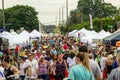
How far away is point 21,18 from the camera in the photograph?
123188mm

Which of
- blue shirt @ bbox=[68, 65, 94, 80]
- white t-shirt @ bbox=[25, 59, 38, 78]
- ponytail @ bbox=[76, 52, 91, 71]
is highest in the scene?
Result: ponytail @ bbox=[76, 52, 91, 71]

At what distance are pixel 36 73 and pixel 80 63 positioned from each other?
943 centimetres

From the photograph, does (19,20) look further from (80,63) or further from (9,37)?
(80,63)

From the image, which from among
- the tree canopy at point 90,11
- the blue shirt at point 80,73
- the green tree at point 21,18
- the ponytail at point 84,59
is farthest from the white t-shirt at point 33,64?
the tree canopy at point 90,11

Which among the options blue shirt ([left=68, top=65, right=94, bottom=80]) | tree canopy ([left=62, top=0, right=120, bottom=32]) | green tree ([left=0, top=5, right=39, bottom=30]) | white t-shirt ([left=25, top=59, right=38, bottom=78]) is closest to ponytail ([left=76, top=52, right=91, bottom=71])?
blue shirt ([left=68, top=65, right=94, bottom=80])

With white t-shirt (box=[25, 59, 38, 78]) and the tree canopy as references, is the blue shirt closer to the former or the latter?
white t-shirt (box=[25, 59, 38, 78])

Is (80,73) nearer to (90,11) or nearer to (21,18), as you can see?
(21,18)

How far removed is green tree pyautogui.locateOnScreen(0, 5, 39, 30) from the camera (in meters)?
120

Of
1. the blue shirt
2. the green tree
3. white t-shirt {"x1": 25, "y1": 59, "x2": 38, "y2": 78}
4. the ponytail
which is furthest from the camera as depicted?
the green tree

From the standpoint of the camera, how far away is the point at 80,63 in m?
7.29

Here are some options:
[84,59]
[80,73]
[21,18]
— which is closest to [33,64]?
[84,59]

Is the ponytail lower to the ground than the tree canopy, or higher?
lower

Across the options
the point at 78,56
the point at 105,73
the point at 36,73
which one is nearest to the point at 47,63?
the point at 36,73

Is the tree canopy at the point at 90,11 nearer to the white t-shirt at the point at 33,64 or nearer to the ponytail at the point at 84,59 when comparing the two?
the white t-shirt at the point at 33,64
